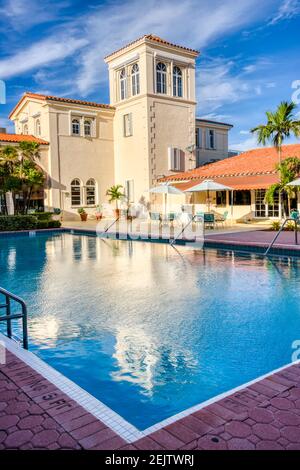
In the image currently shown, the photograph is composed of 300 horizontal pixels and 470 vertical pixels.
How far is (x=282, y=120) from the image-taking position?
2670 centimetres

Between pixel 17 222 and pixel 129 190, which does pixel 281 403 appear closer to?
pixel 17 222

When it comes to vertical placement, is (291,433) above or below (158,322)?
above

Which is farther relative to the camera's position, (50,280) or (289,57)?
(289,57)

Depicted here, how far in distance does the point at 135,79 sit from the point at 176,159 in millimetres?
8759

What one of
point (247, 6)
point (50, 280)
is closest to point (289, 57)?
point (247, 6)

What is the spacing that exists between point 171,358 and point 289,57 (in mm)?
31507

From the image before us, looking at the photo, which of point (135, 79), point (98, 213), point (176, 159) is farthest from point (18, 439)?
point (135, 79)

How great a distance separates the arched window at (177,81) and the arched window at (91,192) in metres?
12.4

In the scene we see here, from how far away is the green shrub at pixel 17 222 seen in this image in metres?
29.0

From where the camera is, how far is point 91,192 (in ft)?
133

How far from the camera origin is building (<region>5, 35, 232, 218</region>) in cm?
3725

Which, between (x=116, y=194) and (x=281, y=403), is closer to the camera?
(x=281, y=403)

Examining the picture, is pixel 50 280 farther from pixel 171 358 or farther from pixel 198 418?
pixel 198 418

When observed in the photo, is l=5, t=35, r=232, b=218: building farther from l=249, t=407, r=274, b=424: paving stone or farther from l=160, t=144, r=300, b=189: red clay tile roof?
l=249, t=407, r=274, b=424: paving stone
